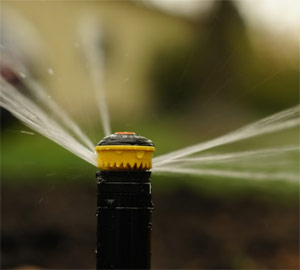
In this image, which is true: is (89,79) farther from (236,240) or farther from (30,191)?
(236,240)

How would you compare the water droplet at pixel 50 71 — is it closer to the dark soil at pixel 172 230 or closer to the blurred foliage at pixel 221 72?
the blurred foliage at pixel 221 72

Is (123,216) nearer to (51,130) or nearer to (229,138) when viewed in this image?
(51,130)

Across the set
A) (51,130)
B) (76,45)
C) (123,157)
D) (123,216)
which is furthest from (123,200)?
(76,45)

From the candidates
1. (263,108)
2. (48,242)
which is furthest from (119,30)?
(48,242)

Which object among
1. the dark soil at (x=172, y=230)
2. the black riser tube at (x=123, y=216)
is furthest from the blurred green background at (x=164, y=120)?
the black riser tube at (x=123, y=216)

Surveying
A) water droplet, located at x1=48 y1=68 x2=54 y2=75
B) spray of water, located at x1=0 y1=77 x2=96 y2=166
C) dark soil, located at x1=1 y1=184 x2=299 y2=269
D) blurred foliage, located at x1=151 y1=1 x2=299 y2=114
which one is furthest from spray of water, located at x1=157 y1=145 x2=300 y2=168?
water droplet, located at x1=48 y1=68 x2=54 y2=75

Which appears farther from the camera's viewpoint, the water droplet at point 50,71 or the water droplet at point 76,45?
the water droplet at point 76,45
